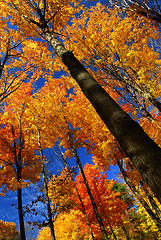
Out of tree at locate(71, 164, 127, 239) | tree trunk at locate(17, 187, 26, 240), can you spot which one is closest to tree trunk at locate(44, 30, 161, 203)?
tree trunk at locate(17, 187, 26, 240)

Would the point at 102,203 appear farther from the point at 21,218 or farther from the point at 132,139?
the point at 132,139

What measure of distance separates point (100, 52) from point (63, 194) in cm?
852

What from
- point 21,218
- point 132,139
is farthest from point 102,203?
point 132,139

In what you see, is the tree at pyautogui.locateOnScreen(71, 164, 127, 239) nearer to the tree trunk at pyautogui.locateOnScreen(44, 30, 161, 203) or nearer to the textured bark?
the textured bark

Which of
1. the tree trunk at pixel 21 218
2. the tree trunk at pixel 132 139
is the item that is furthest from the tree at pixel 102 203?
the tree trunk at pixel 132 139

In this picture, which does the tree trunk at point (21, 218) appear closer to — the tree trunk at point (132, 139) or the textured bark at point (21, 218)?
the textured bark at point (21, 218)

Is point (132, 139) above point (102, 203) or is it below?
below

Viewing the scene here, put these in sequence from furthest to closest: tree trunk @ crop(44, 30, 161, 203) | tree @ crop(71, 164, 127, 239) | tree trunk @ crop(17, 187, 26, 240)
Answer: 1. tree @ crop(71, 164, 127, 239)
2. tree trunk @ crop(17, 187, 26, 240)
3. tree trunk @ crop(44, 30, 161, 203)

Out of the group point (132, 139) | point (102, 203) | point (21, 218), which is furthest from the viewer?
point (102, 203)

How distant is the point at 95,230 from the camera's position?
32.6ft

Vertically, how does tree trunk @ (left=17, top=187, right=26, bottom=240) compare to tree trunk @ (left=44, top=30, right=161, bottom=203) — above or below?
above

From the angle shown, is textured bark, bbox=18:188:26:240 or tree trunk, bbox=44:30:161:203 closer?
tree trunk, bbox=44:30:161:203

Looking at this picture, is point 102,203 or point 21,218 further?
point 102,203

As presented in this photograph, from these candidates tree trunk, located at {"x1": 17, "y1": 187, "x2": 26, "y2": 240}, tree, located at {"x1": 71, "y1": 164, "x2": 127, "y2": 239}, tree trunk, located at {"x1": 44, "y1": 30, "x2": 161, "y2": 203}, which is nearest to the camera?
tree trunk, located at {"x1": 44, "y1": 30, "x2": 161, "y2": 203}
